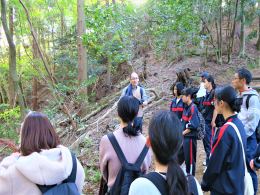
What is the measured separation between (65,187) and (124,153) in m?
0.77

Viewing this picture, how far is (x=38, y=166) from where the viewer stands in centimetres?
211

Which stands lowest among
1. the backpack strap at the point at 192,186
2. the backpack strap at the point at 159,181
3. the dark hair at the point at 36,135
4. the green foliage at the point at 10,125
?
the green foliage at the point at 10,125

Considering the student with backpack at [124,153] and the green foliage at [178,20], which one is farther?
the green foliage at [178,20]

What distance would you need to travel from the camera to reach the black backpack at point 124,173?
9.00 ft

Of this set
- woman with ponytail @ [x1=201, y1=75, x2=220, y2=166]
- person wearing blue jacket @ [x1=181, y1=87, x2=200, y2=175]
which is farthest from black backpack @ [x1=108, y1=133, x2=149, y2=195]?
woman with ponytail @ [x1=201, y1=75, x2=220, y2=166]

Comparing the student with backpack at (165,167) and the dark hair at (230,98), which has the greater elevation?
the dark hair at (230,98)

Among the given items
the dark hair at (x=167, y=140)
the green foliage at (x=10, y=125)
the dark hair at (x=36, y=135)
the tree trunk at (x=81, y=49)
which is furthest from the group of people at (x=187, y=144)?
the tree trunk at (x=81, y=49)

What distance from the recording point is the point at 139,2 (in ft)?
59.5

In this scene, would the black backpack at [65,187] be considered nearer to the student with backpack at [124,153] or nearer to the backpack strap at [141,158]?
the student with backpack at [124,153]

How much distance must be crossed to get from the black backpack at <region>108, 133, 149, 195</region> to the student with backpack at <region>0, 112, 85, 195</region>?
1.74 feet

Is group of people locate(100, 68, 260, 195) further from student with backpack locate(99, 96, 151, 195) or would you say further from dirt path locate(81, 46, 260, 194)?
dirt path locate(81, 46, 260, 194)

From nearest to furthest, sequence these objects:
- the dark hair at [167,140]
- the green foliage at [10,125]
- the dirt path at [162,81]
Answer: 1. the dark hair at [167,140]
2. the dirt path at [162,81]
3. the green foliage at [10,125]

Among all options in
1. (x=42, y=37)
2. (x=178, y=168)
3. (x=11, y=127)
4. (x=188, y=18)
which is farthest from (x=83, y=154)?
(x=42, y=37)

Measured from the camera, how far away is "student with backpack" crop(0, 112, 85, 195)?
2084 millimetres
